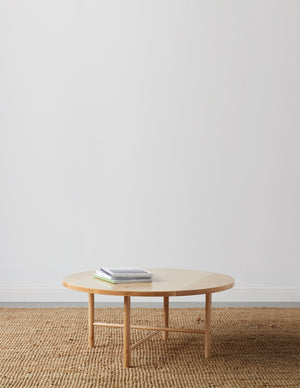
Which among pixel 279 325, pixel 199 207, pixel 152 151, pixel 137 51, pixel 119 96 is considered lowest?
pixel 279 325

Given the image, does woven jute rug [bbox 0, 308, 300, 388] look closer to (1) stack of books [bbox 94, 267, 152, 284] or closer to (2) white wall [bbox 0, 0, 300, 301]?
(1) stack of books [bbox 94, 267, 152, 284]

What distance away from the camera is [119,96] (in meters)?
4.78

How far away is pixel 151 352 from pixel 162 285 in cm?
41

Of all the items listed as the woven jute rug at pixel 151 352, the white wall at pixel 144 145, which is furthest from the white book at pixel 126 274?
the white wall at pixel 144 145

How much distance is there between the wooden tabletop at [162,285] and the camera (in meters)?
2.75

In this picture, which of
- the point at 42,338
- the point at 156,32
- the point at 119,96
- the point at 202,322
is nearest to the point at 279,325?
the point at 202,322

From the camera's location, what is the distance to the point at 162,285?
292 cm

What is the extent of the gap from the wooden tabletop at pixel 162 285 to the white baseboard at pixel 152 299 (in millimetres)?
1445

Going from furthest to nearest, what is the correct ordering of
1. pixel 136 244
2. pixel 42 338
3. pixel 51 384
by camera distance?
pixel 136 244
pixel 42 338
pixel 51 384

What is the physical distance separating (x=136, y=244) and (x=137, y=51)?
153 centimetres

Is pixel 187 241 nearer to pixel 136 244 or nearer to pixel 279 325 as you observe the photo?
pixel 136 244

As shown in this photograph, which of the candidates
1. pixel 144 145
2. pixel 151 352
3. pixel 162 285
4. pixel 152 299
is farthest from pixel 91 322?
pixel 144 145

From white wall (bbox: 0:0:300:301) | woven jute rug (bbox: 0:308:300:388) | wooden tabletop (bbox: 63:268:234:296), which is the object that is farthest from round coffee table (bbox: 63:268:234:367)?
white wall (bbox: 0:0:300:301)

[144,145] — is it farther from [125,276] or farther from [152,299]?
[125,276]
